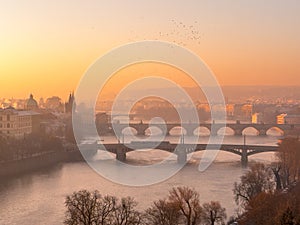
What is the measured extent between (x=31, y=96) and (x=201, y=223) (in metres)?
19.6

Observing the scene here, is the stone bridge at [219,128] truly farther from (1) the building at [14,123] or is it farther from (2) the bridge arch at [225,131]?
(1) the building at [14,123]

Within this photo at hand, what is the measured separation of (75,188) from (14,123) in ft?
24.6

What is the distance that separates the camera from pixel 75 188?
967 cm

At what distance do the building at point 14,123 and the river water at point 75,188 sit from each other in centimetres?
384

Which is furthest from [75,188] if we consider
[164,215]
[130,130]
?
[130,130]

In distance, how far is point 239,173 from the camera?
1127cm

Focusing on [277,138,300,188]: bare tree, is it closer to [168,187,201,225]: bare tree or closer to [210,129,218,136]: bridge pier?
[168,187,201,225]: bare tree

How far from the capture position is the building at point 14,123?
1627 cm

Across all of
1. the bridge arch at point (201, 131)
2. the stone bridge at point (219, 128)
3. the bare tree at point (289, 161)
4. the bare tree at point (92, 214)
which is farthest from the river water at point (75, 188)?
the bridge arch at point (201, 131)

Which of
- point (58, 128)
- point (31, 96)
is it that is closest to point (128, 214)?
point (58, 128)

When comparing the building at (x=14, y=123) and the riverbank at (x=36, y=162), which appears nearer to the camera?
the riverbank at (x=36, y=162)

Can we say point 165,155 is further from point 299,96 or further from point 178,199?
point 299,96

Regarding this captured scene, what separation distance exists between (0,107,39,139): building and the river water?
384 cm

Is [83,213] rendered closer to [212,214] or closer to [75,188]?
[212,214]
